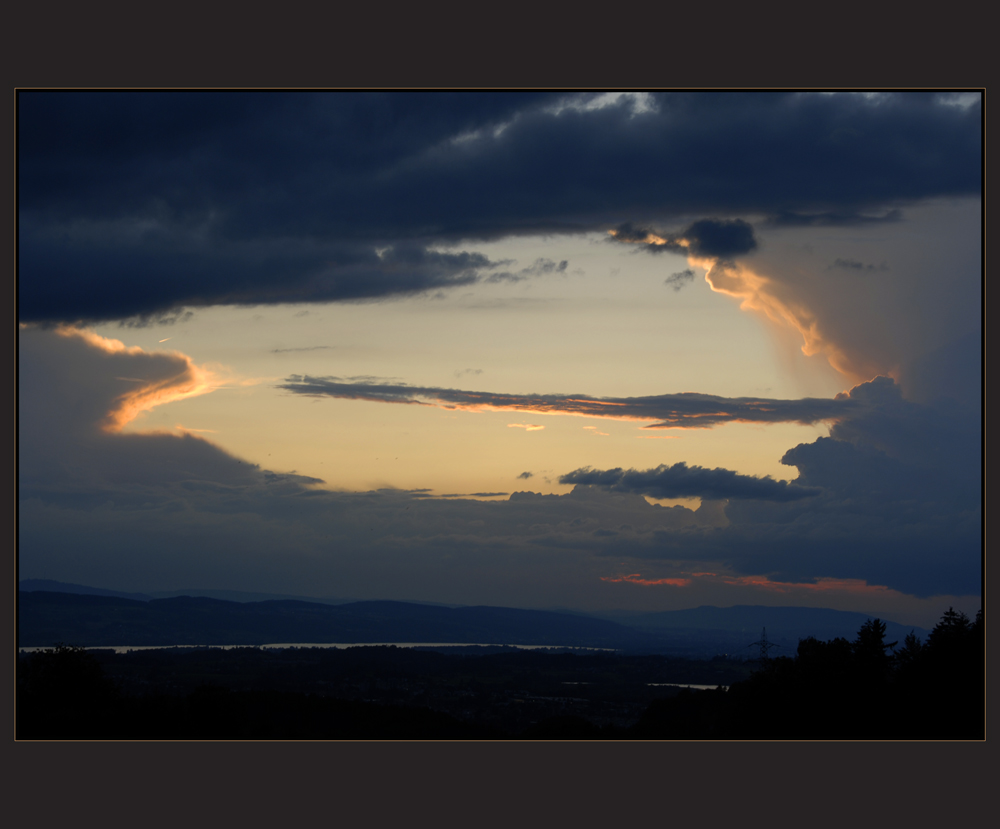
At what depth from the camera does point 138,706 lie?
86.2m

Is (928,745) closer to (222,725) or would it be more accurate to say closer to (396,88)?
(396,88)

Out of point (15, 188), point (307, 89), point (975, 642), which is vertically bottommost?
point (975, 642)

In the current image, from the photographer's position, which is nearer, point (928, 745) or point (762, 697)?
point (928, 745)

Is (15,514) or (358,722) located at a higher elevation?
(15,514)

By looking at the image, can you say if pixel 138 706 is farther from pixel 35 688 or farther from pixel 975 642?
pixel 975 642

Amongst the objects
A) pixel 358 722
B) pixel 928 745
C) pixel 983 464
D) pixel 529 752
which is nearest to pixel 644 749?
pixel 529 752

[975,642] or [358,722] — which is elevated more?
[975,642]

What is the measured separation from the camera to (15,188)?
144ft

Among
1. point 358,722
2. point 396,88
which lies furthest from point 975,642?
point 358,722

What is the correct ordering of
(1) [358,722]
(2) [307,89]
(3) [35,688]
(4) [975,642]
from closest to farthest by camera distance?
(2) [307,89] < (4) [975,642] < (3) [35,688] < (1) [358,722]

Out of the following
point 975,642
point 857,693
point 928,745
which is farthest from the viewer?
point 857,693

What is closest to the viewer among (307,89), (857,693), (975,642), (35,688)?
(307,89)

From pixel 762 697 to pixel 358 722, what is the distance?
269 feet

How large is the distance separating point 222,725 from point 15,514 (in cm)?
5156
